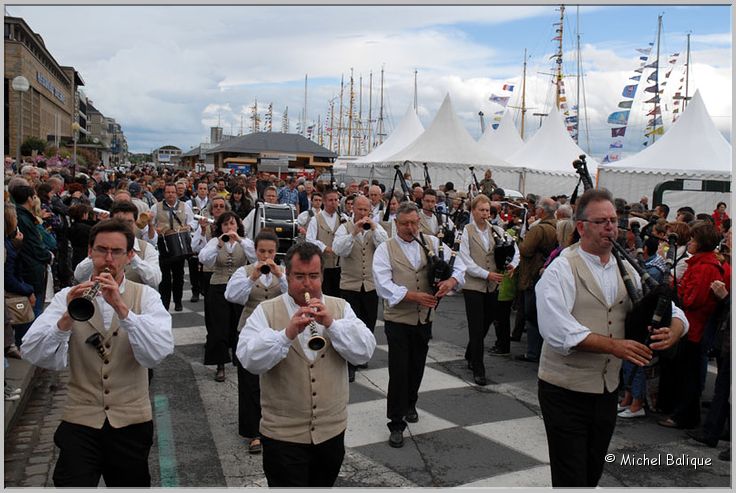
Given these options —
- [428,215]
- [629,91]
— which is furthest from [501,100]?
[428,215]

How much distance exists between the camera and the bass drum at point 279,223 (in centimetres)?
1001

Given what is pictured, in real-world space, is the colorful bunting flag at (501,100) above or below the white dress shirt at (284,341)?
above

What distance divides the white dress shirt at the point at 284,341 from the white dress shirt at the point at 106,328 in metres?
0.41

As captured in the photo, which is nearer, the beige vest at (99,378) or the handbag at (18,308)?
the beige vest at (99,378)

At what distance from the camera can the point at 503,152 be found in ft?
85.8

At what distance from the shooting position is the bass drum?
1001 centimetres

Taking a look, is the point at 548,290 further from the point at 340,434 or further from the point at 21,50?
the point at 21,50

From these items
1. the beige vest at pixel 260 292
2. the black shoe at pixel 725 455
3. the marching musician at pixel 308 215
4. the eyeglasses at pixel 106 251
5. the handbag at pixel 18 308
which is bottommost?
the black shoe at pixel 725 455

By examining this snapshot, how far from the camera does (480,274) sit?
23.2ft

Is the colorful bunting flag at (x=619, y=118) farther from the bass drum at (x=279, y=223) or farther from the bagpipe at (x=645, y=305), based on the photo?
the bagpipe at (x=645, y=305)

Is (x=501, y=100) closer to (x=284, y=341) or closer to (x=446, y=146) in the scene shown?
(x=446, y=146)

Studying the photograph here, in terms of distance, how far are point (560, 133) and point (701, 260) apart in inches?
696

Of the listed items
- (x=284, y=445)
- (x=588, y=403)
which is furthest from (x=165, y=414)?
(x=588, y=403)

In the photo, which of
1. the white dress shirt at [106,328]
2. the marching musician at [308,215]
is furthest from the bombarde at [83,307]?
the marching musician at [308,215]
